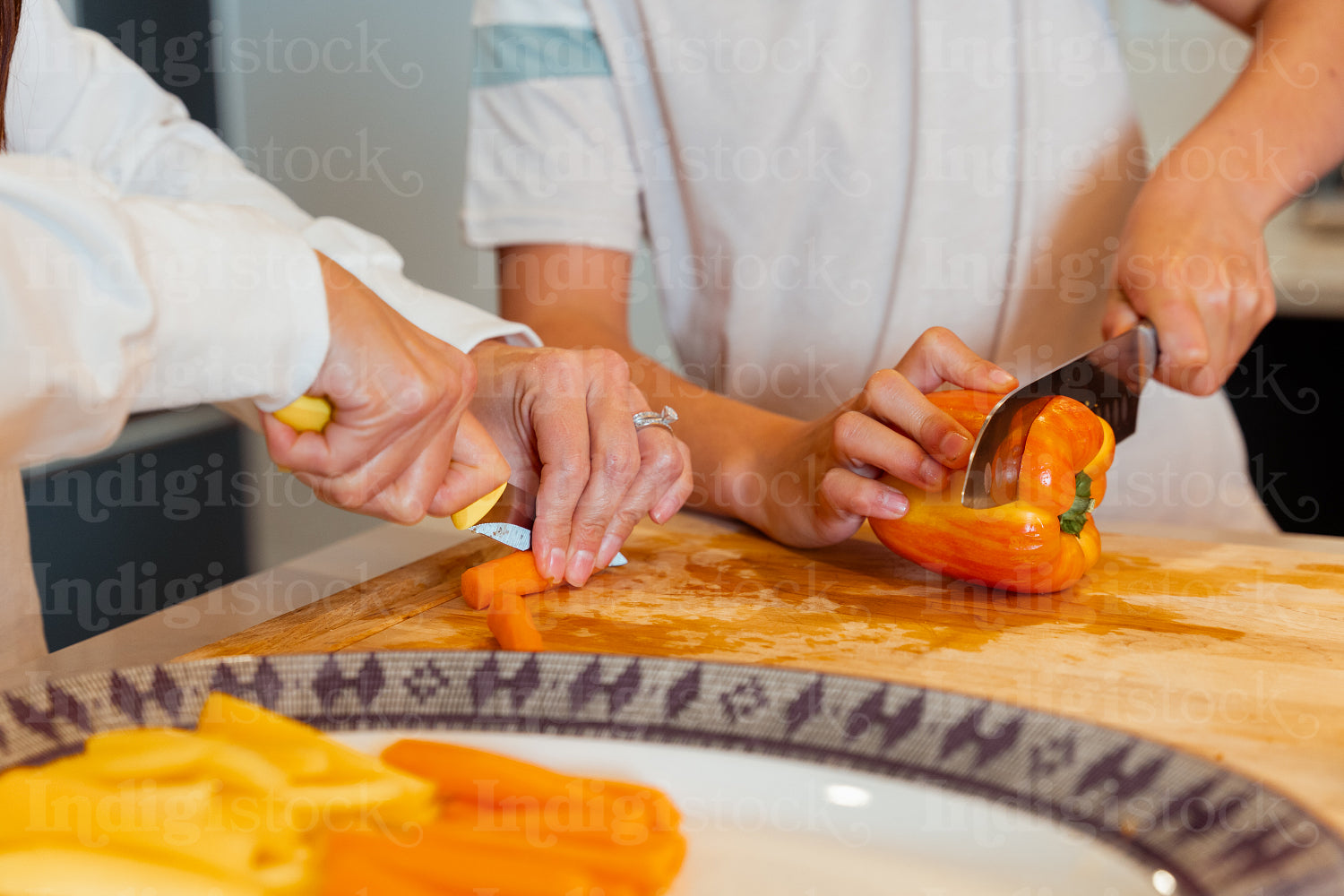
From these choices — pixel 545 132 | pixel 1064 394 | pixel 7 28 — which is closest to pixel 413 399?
pixel 7 28

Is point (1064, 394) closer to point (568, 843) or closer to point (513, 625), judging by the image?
point (513, 625)

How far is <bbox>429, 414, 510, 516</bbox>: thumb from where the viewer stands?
0.74 metres

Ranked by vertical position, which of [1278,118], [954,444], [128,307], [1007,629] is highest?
[1278,118]

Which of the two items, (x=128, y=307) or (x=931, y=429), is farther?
(x=931, y=429)

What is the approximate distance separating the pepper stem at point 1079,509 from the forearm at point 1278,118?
0.38 meters

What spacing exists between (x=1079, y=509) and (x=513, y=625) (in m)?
0.45

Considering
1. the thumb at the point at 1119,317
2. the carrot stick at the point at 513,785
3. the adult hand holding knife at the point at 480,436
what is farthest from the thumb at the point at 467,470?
the thumb at the point at 1119,317

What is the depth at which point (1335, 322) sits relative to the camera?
9.31 feet

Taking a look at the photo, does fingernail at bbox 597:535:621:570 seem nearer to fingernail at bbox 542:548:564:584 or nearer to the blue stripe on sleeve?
fingernail at bbox 542:548:564:584

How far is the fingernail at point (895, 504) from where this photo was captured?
0.88 m

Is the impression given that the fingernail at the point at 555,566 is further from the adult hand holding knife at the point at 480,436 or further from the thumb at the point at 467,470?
the thumb at the point at 467,470

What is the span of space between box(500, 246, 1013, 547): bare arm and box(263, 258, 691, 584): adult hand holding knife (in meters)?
0.12

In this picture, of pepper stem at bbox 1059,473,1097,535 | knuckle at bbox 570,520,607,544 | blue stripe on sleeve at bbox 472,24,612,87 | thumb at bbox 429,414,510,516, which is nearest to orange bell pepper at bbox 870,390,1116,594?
pepper stem at bbox 1059,473,1097,535

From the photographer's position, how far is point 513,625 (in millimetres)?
728
